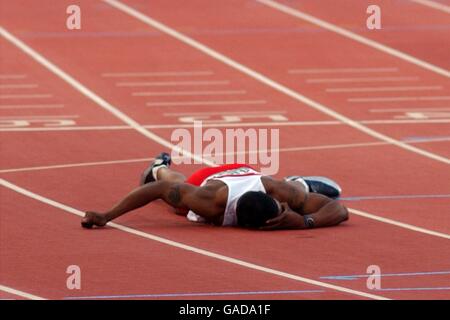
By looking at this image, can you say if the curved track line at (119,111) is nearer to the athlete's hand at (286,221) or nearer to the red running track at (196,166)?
the red running track at (196,166)

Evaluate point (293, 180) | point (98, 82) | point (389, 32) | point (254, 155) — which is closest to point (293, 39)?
point (389, 32)

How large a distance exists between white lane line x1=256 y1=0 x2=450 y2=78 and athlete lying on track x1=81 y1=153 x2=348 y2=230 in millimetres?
7411

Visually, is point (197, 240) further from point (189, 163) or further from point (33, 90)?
point (33, 90)

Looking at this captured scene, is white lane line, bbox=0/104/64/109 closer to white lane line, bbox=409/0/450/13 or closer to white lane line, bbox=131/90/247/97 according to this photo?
white lane line, bbox=131/90/247/97

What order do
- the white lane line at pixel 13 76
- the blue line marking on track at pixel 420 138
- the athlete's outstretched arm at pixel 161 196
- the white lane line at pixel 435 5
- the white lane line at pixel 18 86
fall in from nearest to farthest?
the athlete's outstretched arm at pixel 161 196 → the blue line marking on track at pixel 420 138 → the white lane line at pixel 18 86 → the white lane line at pixel 13 76 → the white lane line at pixel 435 5

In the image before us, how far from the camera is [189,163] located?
13.9 m

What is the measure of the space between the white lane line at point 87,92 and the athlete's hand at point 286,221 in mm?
2904

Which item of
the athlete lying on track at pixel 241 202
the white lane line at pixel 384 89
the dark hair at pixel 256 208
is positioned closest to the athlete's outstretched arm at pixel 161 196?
the athlete lying on track at pixel 241 202

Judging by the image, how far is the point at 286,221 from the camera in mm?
10938

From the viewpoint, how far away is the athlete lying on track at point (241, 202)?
10.9 m

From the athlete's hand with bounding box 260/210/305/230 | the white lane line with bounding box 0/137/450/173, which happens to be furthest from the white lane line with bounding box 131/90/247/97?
the athlete's hand with bounding box 260/210/305/230

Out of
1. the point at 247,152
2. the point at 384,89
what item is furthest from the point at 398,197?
the point at 384,89

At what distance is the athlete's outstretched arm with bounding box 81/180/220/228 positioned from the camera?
11.0m

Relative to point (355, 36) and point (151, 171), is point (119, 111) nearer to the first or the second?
point (151, 171)
